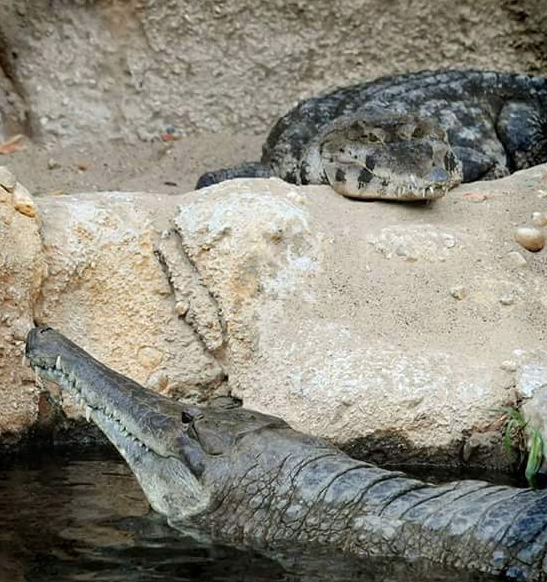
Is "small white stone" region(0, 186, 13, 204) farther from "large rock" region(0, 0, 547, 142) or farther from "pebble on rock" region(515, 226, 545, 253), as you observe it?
"large rock" region(0, 0, 547, 142)

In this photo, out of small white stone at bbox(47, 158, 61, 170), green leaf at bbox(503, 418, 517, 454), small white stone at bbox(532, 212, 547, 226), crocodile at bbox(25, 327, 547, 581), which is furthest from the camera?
small white stone at bbox(47, 158, 61, 170)

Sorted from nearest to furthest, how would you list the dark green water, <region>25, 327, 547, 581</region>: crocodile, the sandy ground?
the dark green water
<region>25, 327, 547, 581</region>: crocodile
the sandy ground

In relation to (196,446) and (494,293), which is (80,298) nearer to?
(196,446)

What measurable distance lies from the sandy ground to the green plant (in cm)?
291

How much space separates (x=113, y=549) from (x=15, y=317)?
4.12 feet

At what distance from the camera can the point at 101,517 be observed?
4281 millimetres

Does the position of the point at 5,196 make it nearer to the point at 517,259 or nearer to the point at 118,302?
the point at 118,302

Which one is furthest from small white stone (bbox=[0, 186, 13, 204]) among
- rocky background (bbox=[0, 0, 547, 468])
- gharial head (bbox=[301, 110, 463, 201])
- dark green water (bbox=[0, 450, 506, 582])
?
gharial head (bbox=[301, 110, 463, 201])

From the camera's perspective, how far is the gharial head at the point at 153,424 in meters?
4.26

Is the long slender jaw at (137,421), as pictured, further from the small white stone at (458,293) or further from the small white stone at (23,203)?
the small white stone at (458,293)

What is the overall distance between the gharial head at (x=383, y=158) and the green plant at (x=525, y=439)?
1.30 m

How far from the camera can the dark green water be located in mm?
3779

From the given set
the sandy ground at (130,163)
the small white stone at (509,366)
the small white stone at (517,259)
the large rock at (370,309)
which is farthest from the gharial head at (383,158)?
the small white stone at (509,366)

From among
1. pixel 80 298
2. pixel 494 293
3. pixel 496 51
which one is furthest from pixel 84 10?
pixel 494 293
